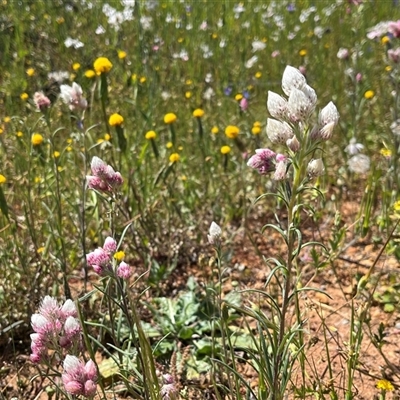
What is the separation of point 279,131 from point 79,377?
707mm

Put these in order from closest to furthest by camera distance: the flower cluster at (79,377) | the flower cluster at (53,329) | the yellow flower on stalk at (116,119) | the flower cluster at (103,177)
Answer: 1. the flower cluster at (79,377)
2. the flower cluster at (53,329)
3. the flower cluster at (103,177)
4. the yellow flower on stalk at (116,119)

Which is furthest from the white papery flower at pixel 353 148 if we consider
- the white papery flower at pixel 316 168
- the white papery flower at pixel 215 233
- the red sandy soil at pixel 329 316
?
the white papery flower at pixel 316 168

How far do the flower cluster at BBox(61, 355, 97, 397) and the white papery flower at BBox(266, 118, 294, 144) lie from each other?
2.16 feet

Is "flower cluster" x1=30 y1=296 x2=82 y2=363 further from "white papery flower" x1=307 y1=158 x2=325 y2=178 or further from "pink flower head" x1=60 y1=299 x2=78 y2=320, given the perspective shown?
"white papery flower" x1=307 y1=158 x2=325 y2=178

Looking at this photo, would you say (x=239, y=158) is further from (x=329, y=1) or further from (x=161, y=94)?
(x=329, y=1)

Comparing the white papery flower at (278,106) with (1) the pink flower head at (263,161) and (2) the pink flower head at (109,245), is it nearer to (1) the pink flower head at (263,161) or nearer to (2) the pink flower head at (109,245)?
(1) the pink flower head at (263,161)

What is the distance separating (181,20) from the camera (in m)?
5.86

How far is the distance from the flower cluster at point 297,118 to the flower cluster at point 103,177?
0.45 metres

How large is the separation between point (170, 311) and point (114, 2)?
192 inches

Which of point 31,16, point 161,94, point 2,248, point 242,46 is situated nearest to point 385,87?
point 242,46

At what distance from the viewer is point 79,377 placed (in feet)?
3.53

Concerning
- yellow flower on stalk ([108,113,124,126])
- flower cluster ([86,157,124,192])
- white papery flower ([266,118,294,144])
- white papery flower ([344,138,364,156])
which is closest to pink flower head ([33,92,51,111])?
yellow flower on stalk ([108,113,124,126])

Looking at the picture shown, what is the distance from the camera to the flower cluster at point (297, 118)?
1072 mm

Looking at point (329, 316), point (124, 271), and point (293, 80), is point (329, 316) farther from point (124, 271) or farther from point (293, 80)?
point (293, 80)
